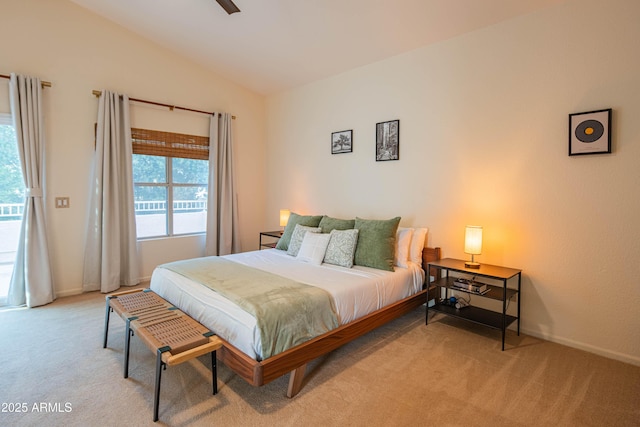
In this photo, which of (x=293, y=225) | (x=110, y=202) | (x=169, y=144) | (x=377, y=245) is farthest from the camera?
(x=169, y=144)

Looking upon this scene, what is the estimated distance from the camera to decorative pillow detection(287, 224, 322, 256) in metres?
3.71

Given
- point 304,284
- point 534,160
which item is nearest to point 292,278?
point 304,284

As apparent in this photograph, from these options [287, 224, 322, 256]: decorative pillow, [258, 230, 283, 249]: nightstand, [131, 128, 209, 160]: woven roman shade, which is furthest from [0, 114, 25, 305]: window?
[287, 224, 322, 256]: decorative pillow

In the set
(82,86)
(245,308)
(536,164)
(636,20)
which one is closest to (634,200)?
(536,164)

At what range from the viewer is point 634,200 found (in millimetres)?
2398

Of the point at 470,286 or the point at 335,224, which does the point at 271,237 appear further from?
the point at 470,286

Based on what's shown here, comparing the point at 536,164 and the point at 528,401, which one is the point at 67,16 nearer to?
the point at 536,164

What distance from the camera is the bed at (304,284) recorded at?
2000 millimetres

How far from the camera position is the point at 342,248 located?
3283mm

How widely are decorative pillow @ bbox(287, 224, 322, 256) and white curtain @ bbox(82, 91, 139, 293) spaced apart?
2055 mm

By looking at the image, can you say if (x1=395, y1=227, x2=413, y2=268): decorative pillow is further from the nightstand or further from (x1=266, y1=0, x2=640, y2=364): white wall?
the nightstand

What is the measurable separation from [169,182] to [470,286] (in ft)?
13.0

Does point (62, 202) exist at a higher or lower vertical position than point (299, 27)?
lower

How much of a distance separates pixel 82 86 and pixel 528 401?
5119 mm
